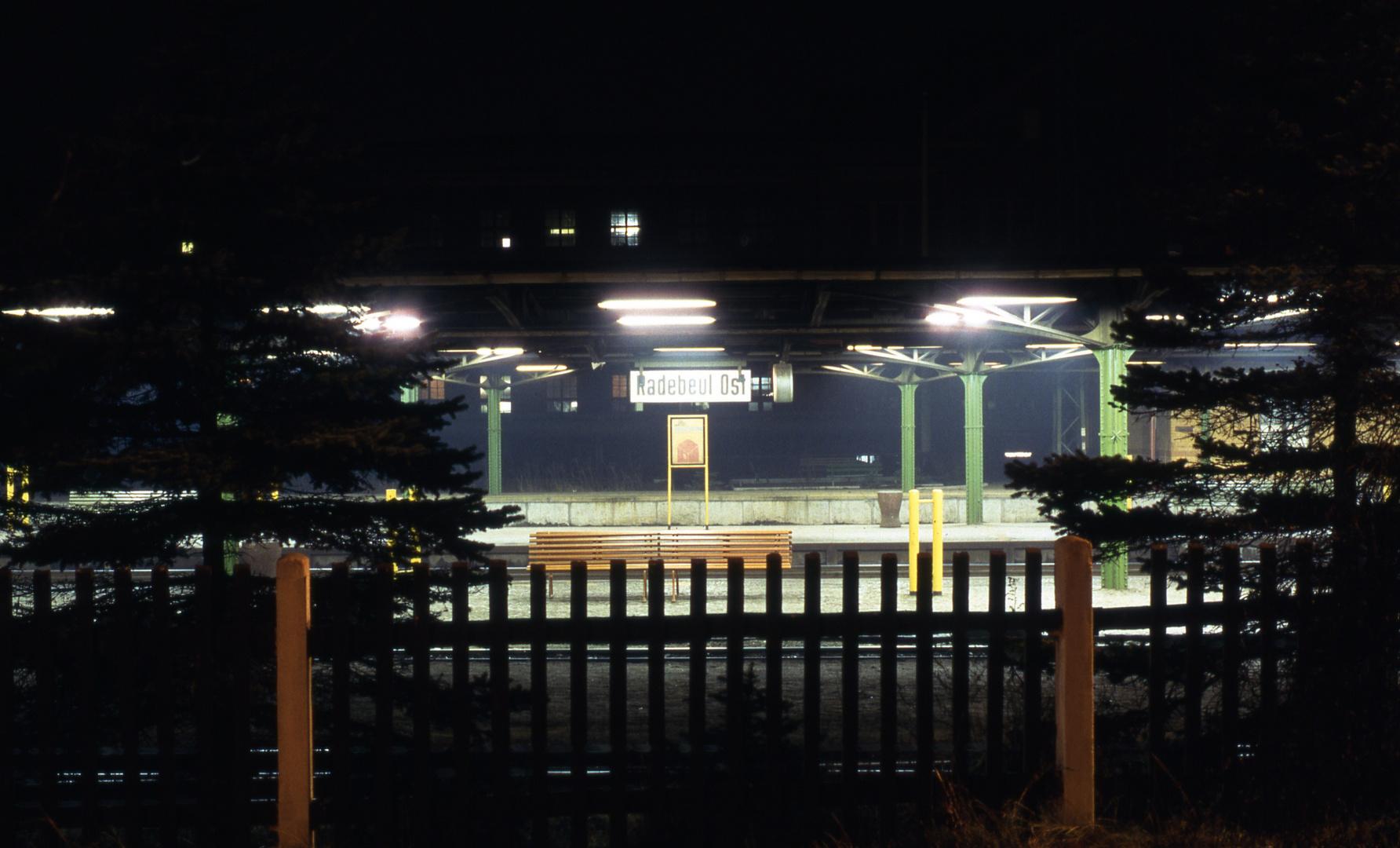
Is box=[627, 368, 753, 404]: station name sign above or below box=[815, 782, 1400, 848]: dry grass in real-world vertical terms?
above

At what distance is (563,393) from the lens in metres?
42.6

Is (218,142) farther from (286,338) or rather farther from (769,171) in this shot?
(769,171)

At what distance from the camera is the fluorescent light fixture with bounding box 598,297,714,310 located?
36.7 ft

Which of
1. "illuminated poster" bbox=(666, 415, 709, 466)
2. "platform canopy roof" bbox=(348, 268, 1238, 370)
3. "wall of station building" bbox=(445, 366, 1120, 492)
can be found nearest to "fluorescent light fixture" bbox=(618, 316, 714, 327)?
"platform canopy roof" bbox=(348, 268, 1238, 370)

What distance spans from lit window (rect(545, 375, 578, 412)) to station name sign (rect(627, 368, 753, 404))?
26475mm

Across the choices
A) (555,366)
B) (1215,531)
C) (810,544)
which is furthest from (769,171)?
(1215,531)

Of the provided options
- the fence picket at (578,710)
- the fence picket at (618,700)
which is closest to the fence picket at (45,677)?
the fence picket at (578,710)

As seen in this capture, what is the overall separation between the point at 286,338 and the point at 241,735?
1902 mm

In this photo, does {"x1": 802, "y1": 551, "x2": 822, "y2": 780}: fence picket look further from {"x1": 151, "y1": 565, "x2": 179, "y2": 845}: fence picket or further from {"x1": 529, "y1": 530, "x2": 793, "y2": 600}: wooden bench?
{"x1": 529, "y1": 530, "x2": 793, "y2": 600}: wooden bench

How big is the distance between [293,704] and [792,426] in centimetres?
3780

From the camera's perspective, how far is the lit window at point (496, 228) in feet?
100

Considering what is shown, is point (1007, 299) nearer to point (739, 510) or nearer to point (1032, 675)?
point (1032, 675)

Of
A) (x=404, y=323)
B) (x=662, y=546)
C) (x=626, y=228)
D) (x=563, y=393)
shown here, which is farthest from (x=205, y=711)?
(x=563, y=393)

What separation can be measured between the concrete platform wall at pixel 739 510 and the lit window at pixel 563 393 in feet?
61.2
